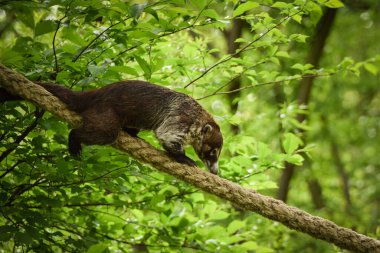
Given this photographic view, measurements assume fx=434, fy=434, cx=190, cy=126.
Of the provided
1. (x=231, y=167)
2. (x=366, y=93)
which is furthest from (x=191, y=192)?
(x=366, y=93)

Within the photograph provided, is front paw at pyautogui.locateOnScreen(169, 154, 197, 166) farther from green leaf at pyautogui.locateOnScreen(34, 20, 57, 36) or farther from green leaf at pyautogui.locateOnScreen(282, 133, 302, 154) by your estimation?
green leaf at pyautogui.locateOnScreen(34, 20, 57, 36)

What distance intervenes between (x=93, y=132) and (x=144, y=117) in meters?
0.66

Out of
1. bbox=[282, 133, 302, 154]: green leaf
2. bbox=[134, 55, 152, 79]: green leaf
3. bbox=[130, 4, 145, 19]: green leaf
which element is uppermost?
bbox=[130, 4, 145, 19]: green leaf

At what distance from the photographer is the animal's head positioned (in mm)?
4410

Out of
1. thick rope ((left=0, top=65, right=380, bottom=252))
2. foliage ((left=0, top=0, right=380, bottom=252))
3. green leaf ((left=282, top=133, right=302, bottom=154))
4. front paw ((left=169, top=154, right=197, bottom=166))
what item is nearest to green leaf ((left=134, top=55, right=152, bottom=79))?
foliage ((left=0, top=0, right=380, bottom=252))

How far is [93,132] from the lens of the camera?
3.73 m

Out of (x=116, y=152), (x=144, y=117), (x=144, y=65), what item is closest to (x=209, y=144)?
(x=144, y=117)

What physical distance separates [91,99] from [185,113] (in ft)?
3.23

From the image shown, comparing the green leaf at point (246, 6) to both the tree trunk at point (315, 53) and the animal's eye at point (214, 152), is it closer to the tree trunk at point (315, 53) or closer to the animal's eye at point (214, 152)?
the animal's eye at point (214, 152)

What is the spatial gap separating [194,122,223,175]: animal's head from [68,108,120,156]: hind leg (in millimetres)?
1004

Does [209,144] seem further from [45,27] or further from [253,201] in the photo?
[45,27]

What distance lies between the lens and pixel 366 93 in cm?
1202

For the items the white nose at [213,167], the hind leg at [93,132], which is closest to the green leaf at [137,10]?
the hind leg at [93,132]

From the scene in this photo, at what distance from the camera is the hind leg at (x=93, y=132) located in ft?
11.9
